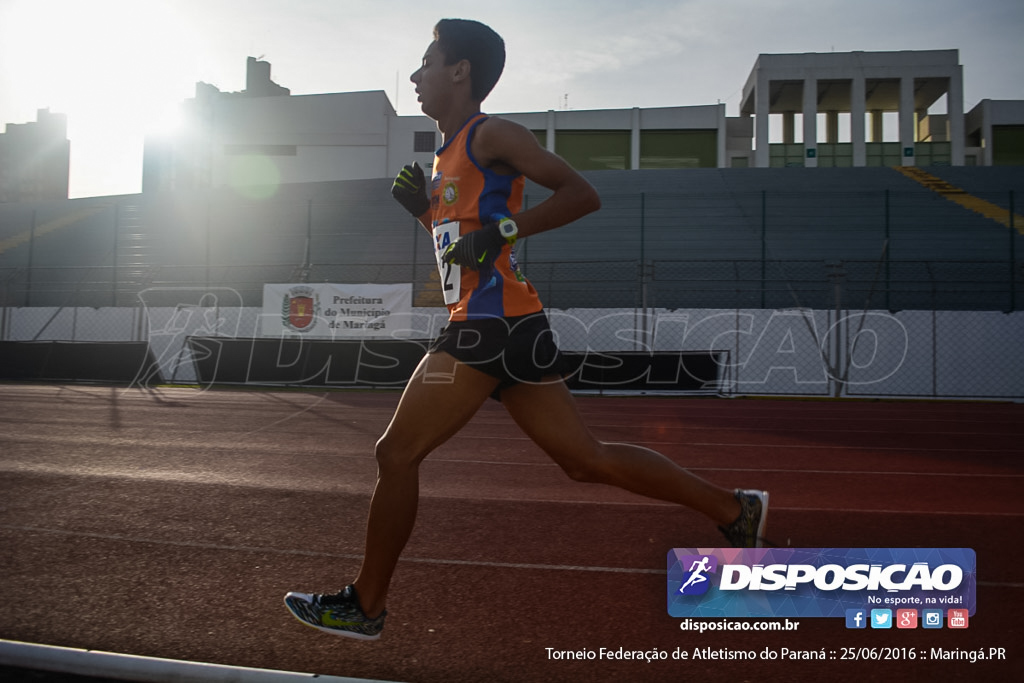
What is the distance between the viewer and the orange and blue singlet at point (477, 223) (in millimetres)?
2252

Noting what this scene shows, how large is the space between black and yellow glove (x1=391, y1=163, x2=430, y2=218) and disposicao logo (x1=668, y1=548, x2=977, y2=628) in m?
1.65

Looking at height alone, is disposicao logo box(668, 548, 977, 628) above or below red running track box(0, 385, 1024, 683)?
above

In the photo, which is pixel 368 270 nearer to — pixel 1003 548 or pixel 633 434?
pixel 633 434

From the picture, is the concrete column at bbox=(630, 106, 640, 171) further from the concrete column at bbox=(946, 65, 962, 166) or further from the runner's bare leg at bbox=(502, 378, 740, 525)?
the runner's bare leg at bbox=(502, 378, 740, 525)

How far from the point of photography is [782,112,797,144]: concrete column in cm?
3681

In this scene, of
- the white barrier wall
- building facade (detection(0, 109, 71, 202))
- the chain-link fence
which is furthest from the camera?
building facade (detection(0, 109, 71, 202))

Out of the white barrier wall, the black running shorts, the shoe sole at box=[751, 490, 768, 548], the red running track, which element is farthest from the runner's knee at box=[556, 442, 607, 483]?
the white barrier wall

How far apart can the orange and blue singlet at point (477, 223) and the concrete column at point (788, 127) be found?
38.4m

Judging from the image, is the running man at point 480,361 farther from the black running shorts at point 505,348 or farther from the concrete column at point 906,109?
the concrete column at point 906,109

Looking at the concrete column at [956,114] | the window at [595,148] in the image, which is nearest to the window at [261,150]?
the window at [595,148]

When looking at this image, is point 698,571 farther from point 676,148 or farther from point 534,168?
point 676,148

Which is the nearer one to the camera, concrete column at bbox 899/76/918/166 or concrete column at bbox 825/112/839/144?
concrete column at bbox 899/76/918/166

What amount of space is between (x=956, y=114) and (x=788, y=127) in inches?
299

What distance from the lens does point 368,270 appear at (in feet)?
60.2
